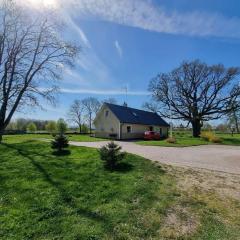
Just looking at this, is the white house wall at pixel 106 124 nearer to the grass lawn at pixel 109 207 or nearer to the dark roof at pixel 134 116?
the dark roof at pixel 134 116

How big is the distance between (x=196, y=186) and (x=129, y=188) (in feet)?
7.18

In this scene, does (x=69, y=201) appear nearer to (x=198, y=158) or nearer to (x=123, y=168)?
(x=123, y=168)

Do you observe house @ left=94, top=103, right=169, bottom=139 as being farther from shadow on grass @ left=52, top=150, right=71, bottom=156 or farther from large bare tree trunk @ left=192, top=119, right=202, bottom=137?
shadow on grass @ left=52, top=150, right=71, bottom=156

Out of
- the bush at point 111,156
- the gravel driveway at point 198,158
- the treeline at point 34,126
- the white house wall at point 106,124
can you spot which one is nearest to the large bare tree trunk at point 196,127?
the white house wall at point 106,124

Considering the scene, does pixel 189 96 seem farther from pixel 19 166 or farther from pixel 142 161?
pixel 19 166

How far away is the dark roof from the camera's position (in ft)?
119

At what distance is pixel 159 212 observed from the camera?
5.99 m

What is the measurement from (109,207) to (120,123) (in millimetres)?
28353

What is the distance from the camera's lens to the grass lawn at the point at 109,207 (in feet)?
16.3

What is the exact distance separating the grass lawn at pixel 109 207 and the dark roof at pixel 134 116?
25759 mm

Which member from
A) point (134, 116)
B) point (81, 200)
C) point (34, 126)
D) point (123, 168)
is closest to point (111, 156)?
point (123, 168)

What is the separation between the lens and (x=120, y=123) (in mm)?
34500

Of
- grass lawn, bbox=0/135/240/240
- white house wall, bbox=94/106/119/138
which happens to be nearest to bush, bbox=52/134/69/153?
grass lawn, bbox=0/135/240/240

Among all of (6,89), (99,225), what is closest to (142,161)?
(99,225)
